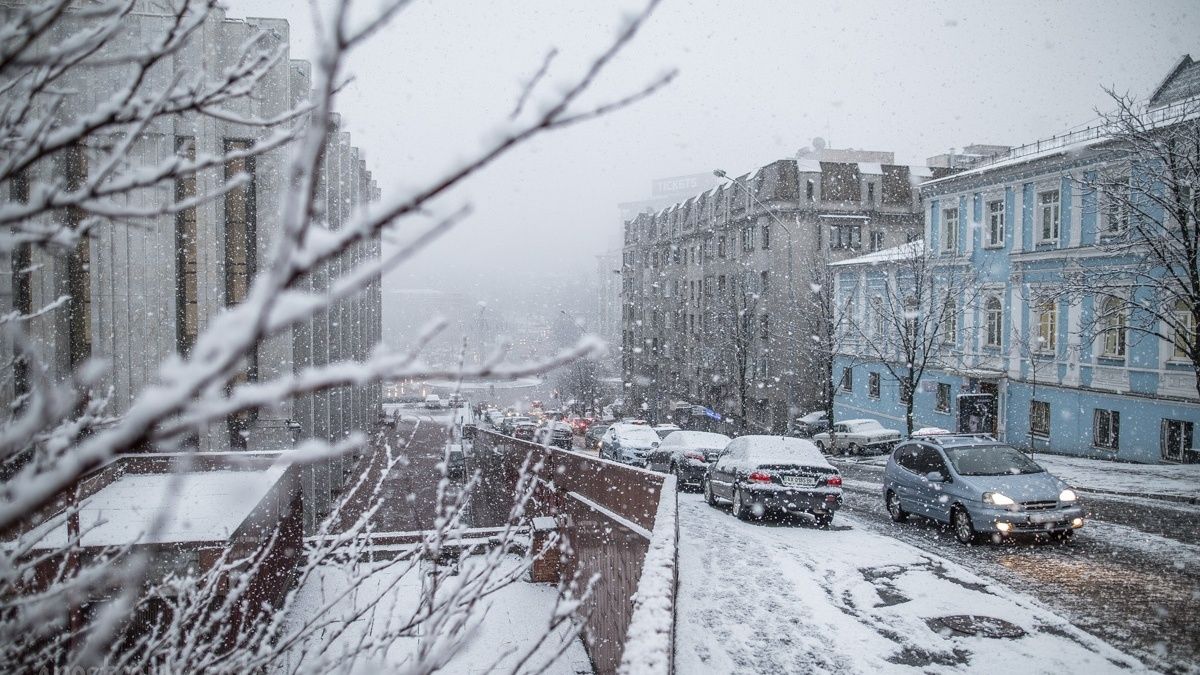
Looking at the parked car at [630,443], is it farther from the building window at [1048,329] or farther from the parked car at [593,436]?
the parked car at [593,436]

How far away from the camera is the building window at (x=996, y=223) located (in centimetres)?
2983

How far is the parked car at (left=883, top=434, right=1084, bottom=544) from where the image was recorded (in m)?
11.3

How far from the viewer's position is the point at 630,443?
23.9 metres

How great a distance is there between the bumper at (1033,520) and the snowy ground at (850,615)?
141cm

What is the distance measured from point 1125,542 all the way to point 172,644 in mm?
12435

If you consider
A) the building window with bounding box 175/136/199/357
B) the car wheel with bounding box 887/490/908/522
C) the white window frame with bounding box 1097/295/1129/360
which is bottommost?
the car wheel with bounding box 887/490/908/522

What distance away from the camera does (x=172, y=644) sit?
354 centimetres

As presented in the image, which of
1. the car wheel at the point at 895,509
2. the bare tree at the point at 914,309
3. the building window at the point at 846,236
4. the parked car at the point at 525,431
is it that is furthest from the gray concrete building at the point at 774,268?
the car wheel at the point at 895,509

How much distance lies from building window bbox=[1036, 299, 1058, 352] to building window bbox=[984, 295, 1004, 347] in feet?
6.21

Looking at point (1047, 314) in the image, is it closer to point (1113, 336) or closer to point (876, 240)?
point (1113, 336)

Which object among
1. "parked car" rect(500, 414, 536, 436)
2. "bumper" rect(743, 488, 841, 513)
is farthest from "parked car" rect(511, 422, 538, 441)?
"bumper" rect(743, 488, 841, 513)

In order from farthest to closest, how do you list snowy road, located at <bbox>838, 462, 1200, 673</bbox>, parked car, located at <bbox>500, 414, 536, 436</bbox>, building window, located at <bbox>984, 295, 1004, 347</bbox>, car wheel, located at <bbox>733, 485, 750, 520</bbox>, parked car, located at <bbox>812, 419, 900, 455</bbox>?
parked car, located at <bbox>500, 414, 536, 436</bbox>
parked car, located at <bbox>812, 419, 900, 455</bbox>
building window, located at <bbox>984, 295, 1004, 347</bbox>
car wheel, located at <bbox>733, 485, 750, 520</bbox>
snowy road, located at <bbox>838, 462, 1200, 673</bbox>

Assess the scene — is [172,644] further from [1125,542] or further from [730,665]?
[1125,542]

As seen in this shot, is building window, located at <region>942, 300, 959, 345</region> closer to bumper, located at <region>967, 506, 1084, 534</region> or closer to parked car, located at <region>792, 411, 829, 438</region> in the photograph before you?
parked car, located at <region>792, 411, 829, 438</region>
